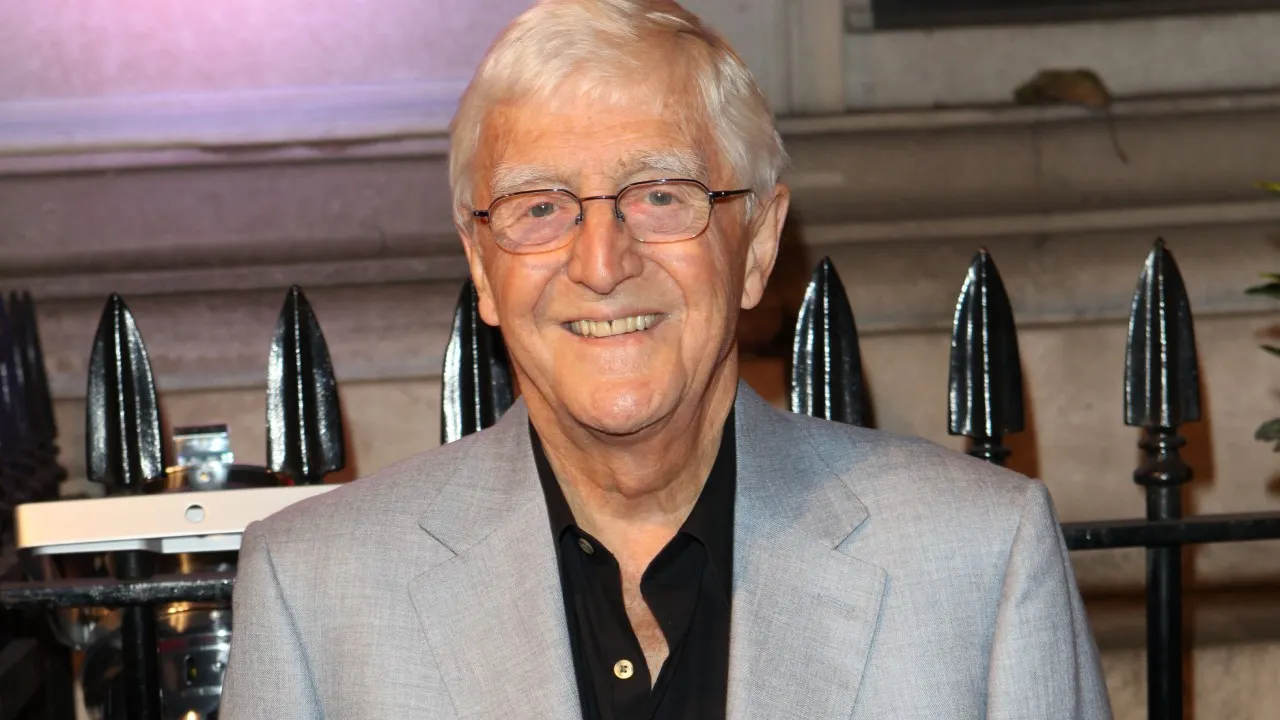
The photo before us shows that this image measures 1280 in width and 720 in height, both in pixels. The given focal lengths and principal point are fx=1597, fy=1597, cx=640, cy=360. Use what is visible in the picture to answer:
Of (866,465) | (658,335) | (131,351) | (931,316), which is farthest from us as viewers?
(931,316)

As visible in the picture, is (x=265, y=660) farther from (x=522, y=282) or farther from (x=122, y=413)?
(x=122, y=413)

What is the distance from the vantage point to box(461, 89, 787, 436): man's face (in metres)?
1.41

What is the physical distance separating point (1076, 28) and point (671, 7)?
1446 mm

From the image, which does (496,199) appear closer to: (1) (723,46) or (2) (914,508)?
(1) (723,46)

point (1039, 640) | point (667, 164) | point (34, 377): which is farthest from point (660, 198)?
point (34, 377)

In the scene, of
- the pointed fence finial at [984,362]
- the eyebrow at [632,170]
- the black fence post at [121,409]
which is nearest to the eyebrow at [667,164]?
the eyebrow at [632,170]

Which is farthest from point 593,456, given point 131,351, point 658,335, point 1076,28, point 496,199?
point 1076,28

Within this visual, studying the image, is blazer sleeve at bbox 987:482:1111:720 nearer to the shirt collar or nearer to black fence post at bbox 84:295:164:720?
the shirt collar

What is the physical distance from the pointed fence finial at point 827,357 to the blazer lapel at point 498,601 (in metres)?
0.48

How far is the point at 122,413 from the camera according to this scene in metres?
1.92

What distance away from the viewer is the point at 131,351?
1.92 meters

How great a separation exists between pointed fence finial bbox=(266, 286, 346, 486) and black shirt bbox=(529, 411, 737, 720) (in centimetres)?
46

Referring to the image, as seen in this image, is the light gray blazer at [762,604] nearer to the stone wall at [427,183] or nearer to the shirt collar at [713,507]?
the shirt collar at [713,507]

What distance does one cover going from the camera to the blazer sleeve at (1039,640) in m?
1.40
